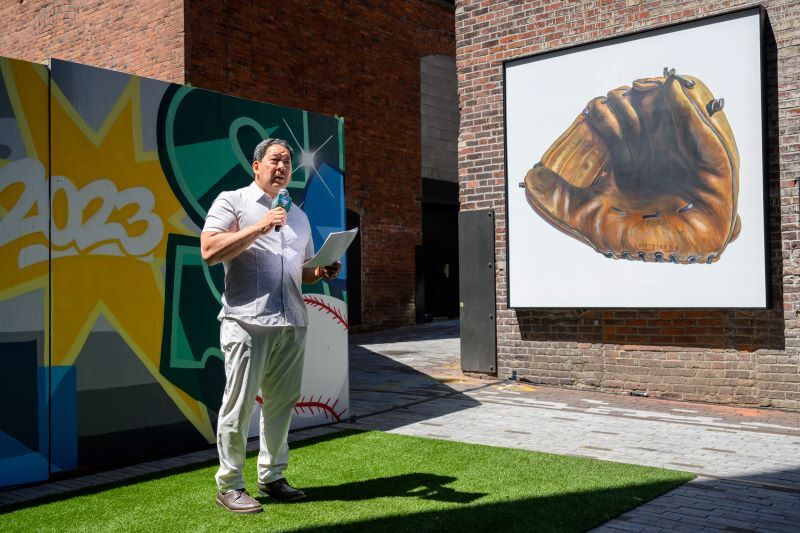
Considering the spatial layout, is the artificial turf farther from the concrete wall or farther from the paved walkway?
the concrete wall

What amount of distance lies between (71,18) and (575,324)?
1124 cm

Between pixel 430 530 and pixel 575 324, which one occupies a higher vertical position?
pixel 575 324

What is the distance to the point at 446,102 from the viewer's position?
19.2 metres

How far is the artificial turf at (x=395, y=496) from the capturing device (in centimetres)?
427

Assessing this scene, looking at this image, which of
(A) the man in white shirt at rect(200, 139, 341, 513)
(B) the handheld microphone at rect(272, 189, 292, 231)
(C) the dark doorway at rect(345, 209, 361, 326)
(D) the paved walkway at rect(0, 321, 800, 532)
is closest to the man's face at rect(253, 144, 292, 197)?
(A) the man in white shirt at rect(200, 139, 341, 513)

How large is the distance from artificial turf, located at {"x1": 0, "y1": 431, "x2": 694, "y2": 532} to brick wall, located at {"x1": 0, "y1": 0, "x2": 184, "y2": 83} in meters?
9.19

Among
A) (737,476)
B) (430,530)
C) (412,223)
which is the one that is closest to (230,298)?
(430,530)

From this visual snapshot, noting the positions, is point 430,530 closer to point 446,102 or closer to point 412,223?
point 412,223

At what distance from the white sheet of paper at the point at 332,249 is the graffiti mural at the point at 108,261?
1843 millimetres

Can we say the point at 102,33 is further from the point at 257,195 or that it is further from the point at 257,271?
the point at 257,271

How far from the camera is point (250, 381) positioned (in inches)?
173

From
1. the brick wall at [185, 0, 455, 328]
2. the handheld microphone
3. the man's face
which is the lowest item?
the handheld microphone

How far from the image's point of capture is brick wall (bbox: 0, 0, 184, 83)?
13.2 meters

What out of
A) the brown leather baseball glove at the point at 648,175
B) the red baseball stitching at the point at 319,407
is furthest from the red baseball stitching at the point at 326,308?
the brown leather baseball glove at the point at 648,175
